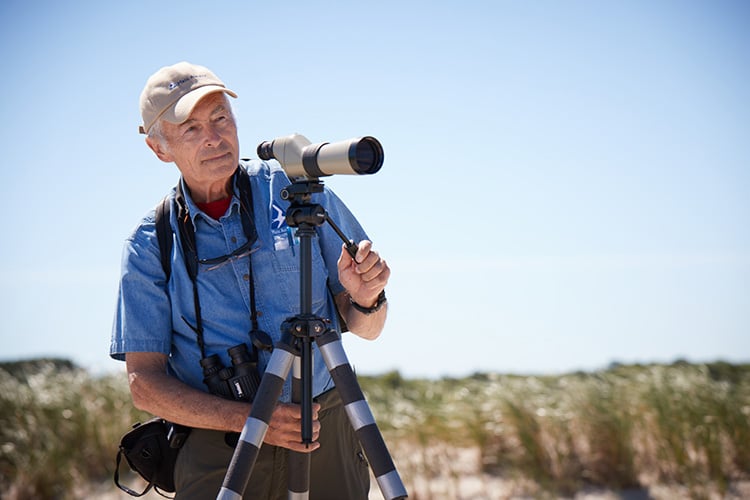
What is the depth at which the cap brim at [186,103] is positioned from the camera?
2.44 meters

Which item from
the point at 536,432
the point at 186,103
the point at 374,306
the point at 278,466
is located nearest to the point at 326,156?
the point at 374,306

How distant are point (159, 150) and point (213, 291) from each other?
57 centimetres

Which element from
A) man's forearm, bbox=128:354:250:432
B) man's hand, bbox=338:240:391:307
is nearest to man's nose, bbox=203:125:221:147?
man's hand, bbox=338:240:391:307

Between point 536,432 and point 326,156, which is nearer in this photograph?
point 326,156

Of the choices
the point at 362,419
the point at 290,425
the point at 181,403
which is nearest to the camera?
the point at 362,419

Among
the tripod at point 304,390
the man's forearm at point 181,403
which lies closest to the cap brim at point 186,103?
the tripod at point 304,390

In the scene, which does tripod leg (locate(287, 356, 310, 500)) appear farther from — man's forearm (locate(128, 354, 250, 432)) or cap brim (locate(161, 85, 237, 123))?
cap brim (locate(161, 85, 237, 123))

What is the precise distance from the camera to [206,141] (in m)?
2.48

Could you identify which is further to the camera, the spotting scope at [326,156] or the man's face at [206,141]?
the man's face at [206,141]

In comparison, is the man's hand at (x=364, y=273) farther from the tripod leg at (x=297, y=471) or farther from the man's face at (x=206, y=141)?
the man's face at (x=206, y=141)

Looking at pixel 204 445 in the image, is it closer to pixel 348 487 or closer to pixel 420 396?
pixel 348 487

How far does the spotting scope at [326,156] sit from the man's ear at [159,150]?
0.53m

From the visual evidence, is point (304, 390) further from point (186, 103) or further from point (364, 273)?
point (186, 103)

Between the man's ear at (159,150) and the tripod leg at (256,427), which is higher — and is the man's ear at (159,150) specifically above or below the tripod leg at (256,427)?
above
